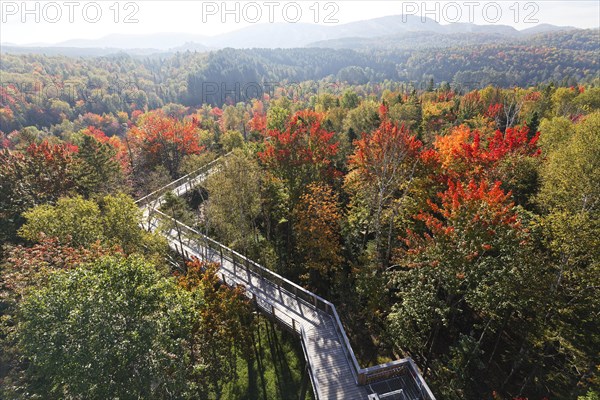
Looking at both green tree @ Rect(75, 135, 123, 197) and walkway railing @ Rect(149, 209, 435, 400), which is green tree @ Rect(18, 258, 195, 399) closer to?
walkway railing @ Rect(149, 209, 435, 400)

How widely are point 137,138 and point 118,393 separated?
5741cm

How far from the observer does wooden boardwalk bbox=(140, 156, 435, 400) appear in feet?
57.5

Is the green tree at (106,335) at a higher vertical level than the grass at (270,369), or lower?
higher

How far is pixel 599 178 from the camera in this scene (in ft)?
68.4

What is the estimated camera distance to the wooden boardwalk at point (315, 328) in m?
17.5

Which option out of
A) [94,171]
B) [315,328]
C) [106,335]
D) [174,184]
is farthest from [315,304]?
[94,171]

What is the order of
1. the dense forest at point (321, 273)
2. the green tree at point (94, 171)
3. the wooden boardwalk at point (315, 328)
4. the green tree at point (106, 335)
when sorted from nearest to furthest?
1. the green tree at point (106, 335)
2. the dense forest at point (321, 273)
3. the wooden boardwalk at point (315, 328)
4. the green tree at point (94, 171)

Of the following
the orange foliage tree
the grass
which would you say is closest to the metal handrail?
the orange foliage tree

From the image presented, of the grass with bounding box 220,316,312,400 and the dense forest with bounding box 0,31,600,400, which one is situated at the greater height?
the dense forest with bounding box 0,31,600,400

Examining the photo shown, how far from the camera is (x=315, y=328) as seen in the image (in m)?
21.3

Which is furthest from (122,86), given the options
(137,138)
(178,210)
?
(178,210)

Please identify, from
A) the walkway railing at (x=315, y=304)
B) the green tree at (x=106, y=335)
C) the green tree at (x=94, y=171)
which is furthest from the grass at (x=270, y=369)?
the green tree at (x=94, y=171)

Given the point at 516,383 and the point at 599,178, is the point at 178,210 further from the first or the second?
the point at 599,178

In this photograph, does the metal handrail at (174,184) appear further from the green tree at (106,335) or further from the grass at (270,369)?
the green tree at (106,335)
